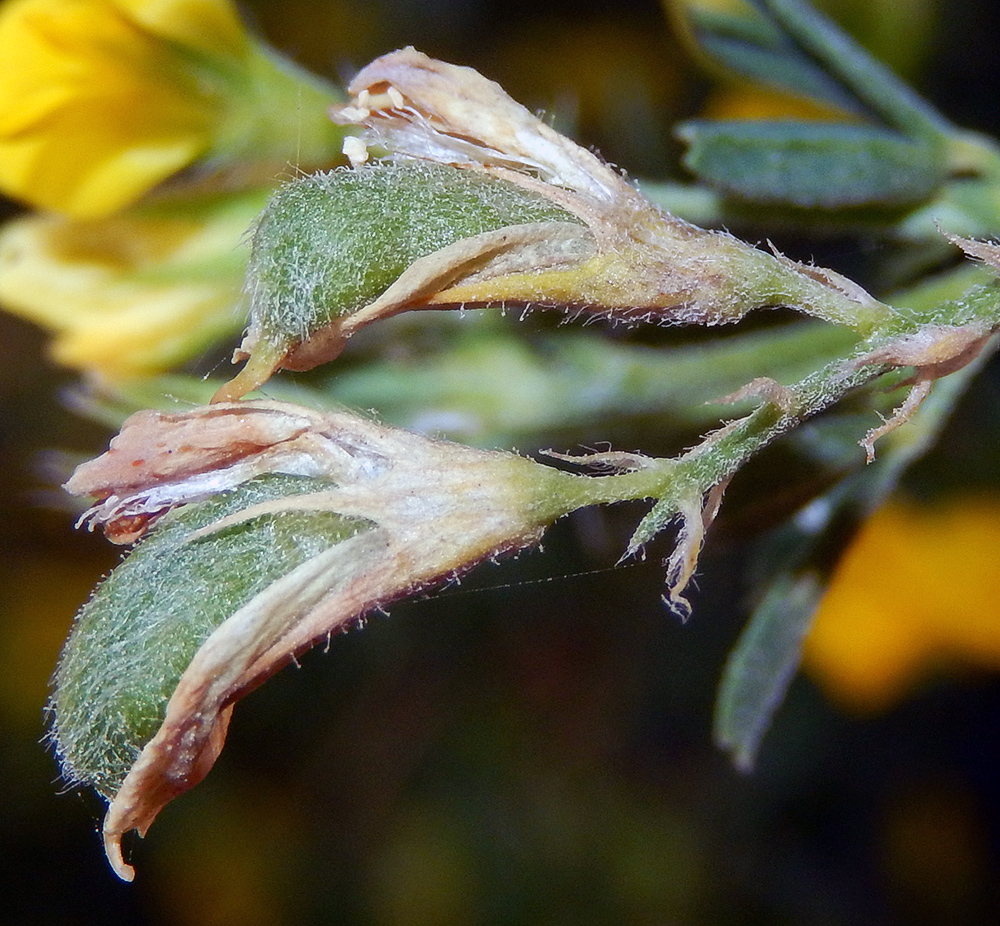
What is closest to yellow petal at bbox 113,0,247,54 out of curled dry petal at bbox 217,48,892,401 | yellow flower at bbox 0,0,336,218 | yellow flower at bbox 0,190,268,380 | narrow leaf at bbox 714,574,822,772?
yellow flower at bbox 0,0,336,218

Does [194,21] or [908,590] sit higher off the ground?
[194,21]

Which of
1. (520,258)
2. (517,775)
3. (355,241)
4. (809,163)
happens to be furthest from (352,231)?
(517,775)

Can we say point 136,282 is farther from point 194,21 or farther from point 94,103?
point 194,21

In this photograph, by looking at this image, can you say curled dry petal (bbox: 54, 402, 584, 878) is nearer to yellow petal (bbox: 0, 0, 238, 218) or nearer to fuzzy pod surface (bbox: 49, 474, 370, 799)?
fuzzy pod surface (bbox: 49, 474, 370, 799)

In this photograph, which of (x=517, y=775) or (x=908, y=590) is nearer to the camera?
(x=908, y=590)

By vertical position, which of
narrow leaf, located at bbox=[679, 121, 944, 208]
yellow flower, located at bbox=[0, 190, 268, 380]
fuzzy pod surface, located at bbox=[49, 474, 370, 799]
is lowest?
yellow flower, located at bbox=[0, 190, 268, 380]

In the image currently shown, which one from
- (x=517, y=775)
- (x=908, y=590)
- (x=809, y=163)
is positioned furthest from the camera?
(x=517, y=775)

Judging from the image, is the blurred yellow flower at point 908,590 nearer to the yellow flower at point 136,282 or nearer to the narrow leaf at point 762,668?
the narrow leaf at point 762,668
